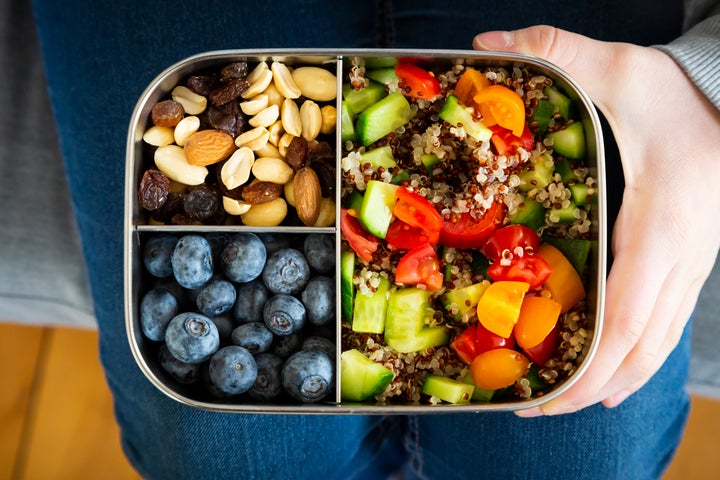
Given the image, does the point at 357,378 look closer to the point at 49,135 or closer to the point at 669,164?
the point at 669,164

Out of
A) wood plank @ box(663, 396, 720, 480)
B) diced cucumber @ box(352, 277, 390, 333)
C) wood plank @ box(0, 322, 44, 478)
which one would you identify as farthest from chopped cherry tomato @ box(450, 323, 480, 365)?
wood plank @ box(0, 322, 44, 478)

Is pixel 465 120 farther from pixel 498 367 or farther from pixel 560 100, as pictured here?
pixel 498 367

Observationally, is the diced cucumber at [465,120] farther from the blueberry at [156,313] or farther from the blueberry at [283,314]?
the blueberry at [156,313]

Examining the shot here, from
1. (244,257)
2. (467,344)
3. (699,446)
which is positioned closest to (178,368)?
(244,257)

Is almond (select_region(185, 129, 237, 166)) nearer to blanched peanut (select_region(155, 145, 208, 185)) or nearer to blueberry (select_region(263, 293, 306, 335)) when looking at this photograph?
blanched peanut (select_region(155, 145, 208, 185))

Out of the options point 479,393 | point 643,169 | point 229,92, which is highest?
point 229,92
